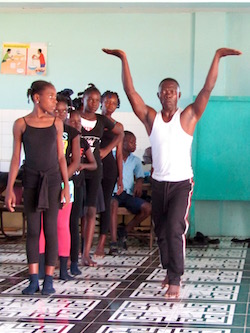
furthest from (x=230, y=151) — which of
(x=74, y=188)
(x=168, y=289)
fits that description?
(x=168, y=289)

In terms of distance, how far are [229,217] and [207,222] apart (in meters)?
0.30

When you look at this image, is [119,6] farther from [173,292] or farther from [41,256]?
[173,292]

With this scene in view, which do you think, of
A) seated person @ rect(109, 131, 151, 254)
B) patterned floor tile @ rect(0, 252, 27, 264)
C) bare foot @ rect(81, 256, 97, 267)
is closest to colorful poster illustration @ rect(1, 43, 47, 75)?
seated person @ rect(109, 131, 151, 254)

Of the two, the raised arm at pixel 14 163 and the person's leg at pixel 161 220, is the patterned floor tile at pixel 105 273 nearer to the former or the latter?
the person's leg at pixel 161 220

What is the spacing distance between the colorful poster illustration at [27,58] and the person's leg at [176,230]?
197 inches

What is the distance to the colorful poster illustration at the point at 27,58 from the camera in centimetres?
1018

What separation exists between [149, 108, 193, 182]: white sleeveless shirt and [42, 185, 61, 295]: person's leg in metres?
0.78

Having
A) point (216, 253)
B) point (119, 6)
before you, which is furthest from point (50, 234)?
point (119, 6)

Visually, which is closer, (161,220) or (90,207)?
(161,220)

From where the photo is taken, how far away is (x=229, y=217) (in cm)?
1012

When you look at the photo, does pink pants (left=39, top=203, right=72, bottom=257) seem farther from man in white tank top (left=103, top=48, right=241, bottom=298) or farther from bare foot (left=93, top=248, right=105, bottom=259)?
bare foot (left=93, top=248, right=105, bottom=259)

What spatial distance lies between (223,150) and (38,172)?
4652mm

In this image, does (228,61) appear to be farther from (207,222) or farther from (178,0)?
(207,222)

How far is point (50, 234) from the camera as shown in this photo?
5586 millimetres
